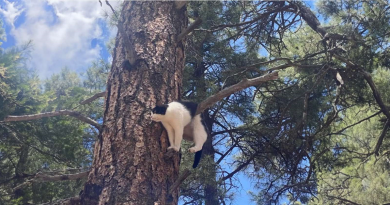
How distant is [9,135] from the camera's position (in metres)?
4.15

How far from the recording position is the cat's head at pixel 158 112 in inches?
93.2

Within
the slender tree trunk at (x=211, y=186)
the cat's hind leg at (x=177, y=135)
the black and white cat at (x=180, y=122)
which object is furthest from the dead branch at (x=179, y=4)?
the slender tree trunk at (x=211, y=186)

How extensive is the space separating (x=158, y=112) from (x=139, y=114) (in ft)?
0.42

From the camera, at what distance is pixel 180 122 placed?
9.52 ft

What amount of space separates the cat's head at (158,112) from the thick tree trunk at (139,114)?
40 mm

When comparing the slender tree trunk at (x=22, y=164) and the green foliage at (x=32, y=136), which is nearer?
the green foliage at (x=32, y=136)

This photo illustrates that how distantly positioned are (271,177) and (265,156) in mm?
676

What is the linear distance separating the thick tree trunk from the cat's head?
0.04 metres

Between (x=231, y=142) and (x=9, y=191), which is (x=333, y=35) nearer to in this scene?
(x=231, y=142)

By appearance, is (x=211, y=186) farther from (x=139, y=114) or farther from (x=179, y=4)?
(x=139, y=114)

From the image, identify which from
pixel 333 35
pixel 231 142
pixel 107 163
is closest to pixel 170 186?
pixel 107 163

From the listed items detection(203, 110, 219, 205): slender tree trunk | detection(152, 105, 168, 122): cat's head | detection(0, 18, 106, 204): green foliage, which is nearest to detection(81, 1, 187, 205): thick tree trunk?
detection(152, 105, 168, 122): cat's head

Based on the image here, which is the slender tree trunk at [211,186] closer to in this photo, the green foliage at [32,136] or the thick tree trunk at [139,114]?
the green foliage at [32,136]

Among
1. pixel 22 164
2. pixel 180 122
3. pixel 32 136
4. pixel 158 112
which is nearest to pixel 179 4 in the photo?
pixel 180 122
